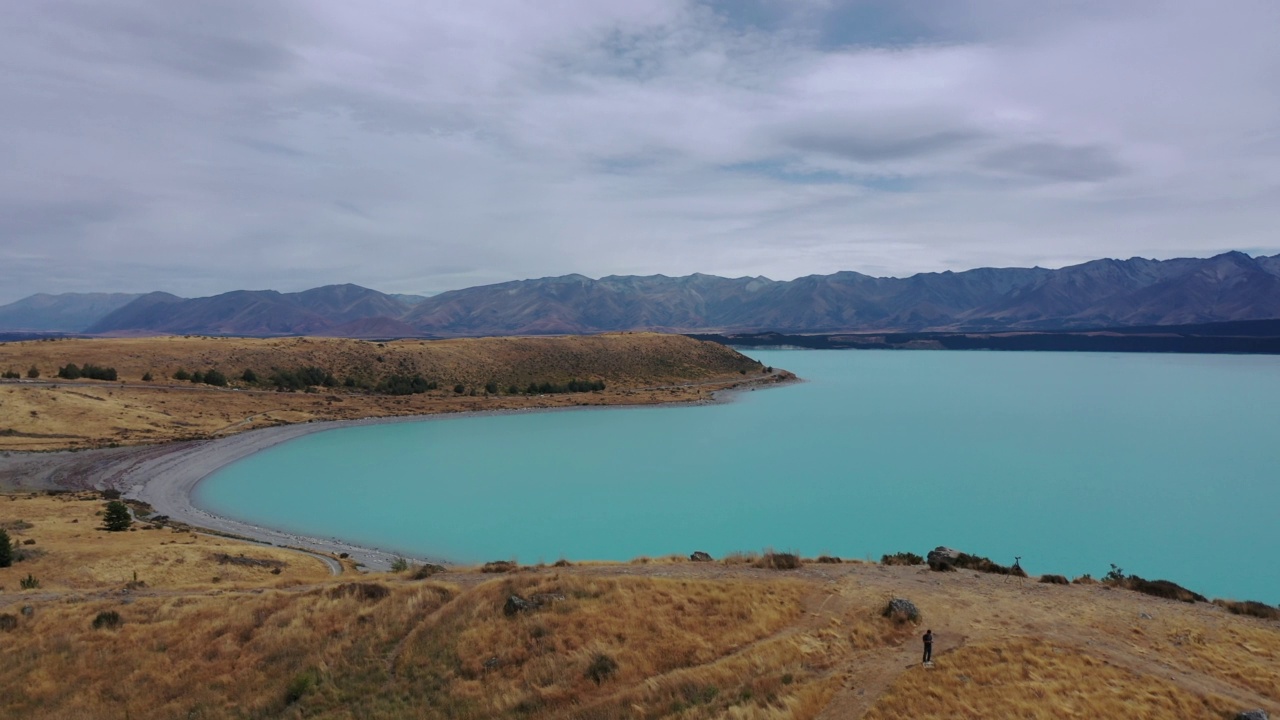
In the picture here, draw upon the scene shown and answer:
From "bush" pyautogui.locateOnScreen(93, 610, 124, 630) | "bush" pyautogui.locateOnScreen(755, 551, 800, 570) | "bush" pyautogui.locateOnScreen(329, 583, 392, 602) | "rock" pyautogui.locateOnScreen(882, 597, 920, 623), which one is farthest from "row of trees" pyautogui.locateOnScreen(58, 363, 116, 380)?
"rock" pyautogui.locateOnScreen(882, 597, 920, 623)

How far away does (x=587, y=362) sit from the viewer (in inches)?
4737

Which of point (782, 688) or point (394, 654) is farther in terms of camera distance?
point (394, 654)

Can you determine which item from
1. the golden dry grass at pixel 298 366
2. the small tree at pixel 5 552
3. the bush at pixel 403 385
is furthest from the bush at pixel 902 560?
the bush at pixel 403 385

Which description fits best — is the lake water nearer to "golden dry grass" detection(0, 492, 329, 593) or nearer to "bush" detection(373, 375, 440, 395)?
"golden dry grass" detection(0, 492, 329, 593)

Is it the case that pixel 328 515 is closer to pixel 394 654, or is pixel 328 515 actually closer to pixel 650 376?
pixel 394 654

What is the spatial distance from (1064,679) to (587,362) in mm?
109663

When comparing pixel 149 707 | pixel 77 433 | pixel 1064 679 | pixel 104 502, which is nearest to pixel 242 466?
pixel 77 433

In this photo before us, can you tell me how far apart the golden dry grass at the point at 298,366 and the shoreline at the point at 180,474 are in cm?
289

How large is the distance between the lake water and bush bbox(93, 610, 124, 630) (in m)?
17.4

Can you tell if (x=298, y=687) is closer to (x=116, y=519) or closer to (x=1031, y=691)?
(x=1031, y=691)

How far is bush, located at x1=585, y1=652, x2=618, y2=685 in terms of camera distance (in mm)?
12925

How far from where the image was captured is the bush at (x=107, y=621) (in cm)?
1552

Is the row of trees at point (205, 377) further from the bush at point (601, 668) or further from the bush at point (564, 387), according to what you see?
the bush at point (601, 668)

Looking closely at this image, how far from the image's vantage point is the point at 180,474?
154 ft
